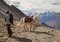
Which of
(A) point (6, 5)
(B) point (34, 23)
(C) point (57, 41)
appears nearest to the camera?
(C) point (57, 41)

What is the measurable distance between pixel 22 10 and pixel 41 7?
6.69ft

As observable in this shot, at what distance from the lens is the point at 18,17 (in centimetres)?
2003

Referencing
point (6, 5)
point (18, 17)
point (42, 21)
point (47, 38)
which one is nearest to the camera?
point (47, 38)

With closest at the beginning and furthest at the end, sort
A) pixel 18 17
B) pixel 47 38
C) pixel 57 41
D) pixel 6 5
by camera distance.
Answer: pixel 57 41, pixel 47 38, pixel 18 17, pixel 6 5

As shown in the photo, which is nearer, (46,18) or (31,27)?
(31,27)

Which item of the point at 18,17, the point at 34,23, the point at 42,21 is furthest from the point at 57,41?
the point at 18,17

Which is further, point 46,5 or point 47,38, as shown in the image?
point 46,5

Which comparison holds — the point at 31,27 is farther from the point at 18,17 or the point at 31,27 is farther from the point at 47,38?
the point at 18,17

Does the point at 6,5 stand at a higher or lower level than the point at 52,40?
higher

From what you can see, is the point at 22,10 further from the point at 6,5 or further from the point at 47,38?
the point at 47,38

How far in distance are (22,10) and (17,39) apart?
497 inches

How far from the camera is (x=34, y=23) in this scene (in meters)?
12.3

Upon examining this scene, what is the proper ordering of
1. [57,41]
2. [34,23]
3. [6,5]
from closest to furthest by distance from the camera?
[57,41], [34,23], [6,5]

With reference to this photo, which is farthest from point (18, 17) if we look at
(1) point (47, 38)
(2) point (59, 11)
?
(1) point (47, 38)
